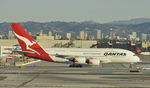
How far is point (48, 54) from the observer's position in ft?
230

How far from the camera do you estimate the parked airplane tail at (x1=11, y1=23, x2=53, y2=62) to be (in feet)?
224

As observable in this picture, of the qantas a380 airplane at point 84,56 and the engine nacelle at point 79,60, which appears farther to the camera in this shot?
the engine nacelle at point 79,60

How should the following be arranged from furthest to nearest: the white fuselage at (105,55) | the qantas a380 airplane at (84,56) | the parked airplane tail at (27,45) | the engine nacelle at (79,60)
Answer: the white fuselage at (105,55) < the engine nacelle at (79,60) < the qantas a380 airplane at (84,56) < the parked airplane tail at (27,45)

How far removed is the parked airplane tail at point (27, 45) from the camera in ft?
224

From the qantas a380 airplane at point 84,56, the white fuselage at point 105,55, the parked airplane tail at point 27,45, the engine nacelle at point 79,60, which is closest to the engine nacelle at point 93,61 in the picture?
the qantas a380 airplane at point 84,56

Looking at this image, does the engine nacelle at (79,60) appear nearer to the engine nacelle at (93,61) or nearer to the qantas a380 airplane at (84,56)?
the qantas a380 airplane at (84,56)

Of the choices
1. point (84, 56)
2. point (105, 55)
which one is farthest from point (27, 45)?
point (105, 55)

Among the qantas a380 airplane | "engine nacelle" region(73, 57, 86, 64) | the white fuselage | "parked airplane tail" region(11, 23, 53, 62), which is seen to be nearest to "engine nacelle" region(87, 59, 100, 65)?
the qantas a380 airplane

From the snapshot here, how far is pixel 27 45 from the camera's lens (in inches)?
2709

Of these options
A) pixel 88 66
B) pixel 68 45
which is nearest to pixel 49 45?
pixel 68 45

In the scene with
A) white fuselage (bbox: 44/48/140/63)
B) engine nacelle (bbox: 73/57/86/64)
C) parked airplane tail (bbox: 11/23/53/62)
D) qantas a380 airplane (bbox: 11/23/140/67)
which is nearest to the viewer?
parked airplane tail (bbox: 11/23/53/62)

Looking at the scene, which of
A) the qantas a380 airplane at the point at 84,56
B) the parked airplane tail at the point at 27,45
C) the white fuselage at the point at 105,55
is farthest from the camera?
the white fuselage at the point at 105,55

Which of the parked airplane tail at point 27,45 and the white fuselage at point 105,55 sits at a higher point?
the parked airplane tail at point 27,45

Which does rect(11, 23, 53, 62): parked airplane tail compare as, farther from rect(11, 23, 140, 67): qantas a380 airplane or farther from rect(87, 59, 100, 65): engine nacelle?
rect(87, 59, 100, 65): engine nacelle
